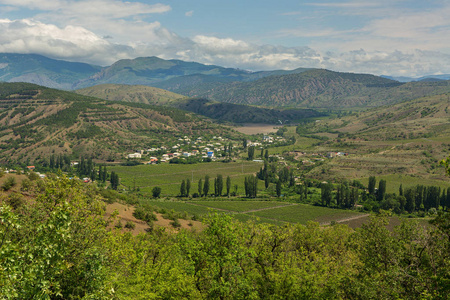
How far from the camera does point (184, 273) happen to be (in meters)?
31.8

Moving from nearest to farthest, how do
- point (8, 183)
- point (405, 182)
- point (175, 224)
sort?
point (8, 183)
point (175, 224)
point (405, 182)

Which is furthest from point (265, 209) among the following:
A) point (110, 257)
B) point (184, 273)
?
point (110, 257)

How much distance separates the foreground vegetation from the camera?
680 inches

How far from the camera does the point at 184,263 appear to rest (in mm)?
33125

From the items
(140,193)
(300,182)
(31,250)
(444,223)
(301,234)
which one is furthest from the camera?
(300,182)

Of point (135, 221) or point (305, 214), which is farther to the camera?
point (305, 214)

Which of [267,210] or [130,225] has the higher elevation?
[130,225]

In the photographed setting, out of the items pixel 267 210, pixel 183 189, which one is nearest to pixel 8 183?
pixel 183 189

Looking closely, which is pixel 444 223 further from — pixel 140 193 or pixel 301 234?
pixel 140 193

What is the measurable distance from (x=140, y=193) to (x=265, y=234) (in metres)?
127

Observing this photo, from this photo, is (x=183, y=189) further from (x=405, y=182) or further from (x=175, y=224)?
(x=405, y=182)

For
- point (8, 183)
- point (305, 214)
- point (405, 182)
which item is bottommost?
point (305, 214)

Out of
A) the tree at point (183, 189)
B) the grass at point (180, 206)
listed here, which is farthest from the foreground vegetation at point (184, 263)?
the tree at point (183, 189)

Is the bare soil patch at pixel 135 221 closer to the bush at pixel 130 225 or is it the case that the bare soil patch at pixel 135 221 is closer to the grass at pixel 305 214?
the bush at pixel 130 225
